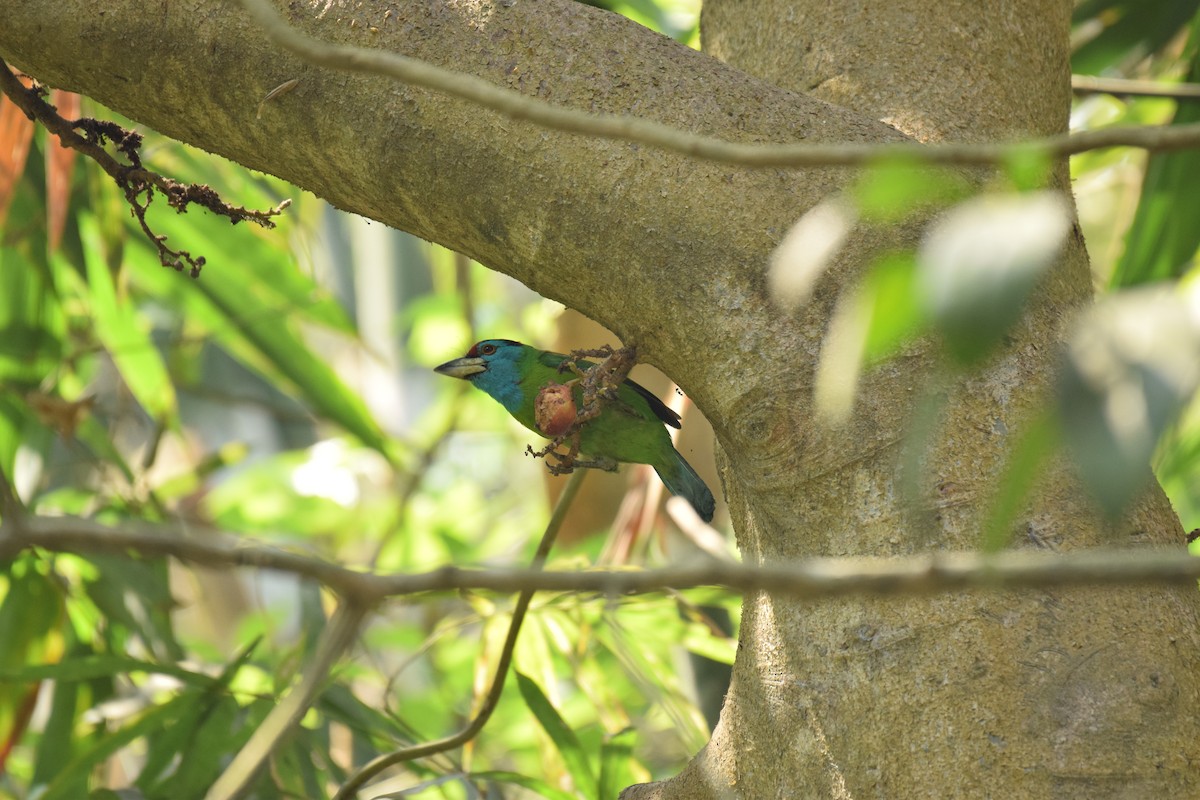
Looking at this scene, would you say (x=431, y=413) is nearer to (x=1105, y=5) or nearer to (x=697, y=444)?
(x=697, y=444)

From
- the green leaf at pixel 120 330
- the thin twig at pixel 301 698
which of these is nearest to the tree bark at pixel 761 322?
the thin twig at pixel 301 698

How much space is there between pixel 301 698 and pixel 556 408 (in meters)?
1.62

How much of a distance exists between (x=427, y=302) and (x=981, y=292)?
639 centimetres

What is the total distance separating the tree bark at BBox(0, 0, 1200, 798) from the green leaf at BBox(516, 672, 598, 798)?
77 centimetres

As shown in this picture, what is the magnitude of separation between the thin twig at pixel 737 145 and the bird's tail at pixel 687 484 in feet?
6.35

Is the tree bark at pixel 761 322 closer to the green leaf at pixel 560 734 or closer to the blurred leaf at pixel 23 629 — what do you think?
the green leaf at pixel 560 734

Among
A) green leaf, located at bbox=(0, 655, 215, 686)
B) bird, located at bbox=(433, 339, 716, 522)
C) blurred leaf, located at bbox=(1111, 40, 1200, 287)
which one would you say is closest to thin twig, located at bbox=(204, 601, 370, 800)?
bird, located at bbox=(433, 339, 716, 522)

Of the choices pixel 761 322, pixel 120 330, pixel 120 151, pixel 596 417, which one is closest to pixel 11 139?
pixel 120 151

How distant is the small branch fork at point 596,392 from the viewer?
1.74 m

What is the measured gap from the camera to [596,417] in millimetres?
2434

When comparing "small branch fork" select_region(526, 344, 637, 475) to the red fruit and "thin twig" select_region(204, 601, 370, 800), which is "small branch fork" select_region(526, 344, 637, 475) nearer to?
the red fruit

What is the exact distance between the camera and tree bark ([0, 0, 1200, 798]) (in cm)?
138

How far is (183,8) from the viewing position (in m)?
1.70

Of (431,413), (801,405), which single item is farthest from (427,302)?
(801,405)
